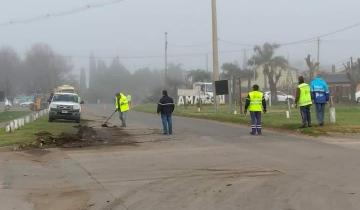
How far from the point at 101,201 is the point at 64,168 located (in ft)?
14.3

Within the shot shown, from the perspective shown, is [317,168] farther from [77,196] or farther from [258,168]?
[77,196]

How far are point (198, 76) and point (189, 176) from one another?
3223 inches

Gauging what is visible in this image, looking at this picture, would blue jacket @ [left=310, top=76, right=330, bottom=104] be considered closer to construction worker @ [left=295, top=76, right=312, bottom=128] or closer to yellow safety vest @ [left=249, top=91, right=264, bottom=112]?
construction worker @ [left=295, top=76, right=312, bottom=128]

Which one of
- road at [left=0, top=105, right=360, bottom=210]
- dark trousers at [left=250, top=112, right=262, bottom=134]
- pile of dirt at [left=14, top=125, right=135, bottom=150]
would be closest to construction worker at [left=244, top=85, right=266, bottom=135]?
dark trousers at [left=250, top=112, right=262, bottom=134]

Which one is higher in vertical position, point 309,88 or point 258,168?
point 309,88

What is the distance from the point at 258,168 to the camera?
41.4ft

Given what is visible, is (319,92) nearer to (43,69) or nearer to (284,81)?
(284,81)

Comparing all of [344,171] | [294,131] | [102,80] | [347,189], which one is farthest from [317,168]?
[102,80]

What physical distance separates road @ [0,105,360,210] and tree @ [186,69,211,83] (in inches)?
2940

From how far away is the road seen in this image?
924cm

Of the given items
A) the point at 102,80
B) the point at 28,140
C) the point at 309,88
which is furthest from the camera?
the point at 102,80

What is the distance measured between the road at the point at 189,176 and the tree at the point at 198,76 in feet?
245

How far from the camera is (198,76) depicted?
93375 mm

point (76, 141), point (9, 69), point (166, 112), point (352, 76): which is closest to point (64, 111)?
point (166, 112)
